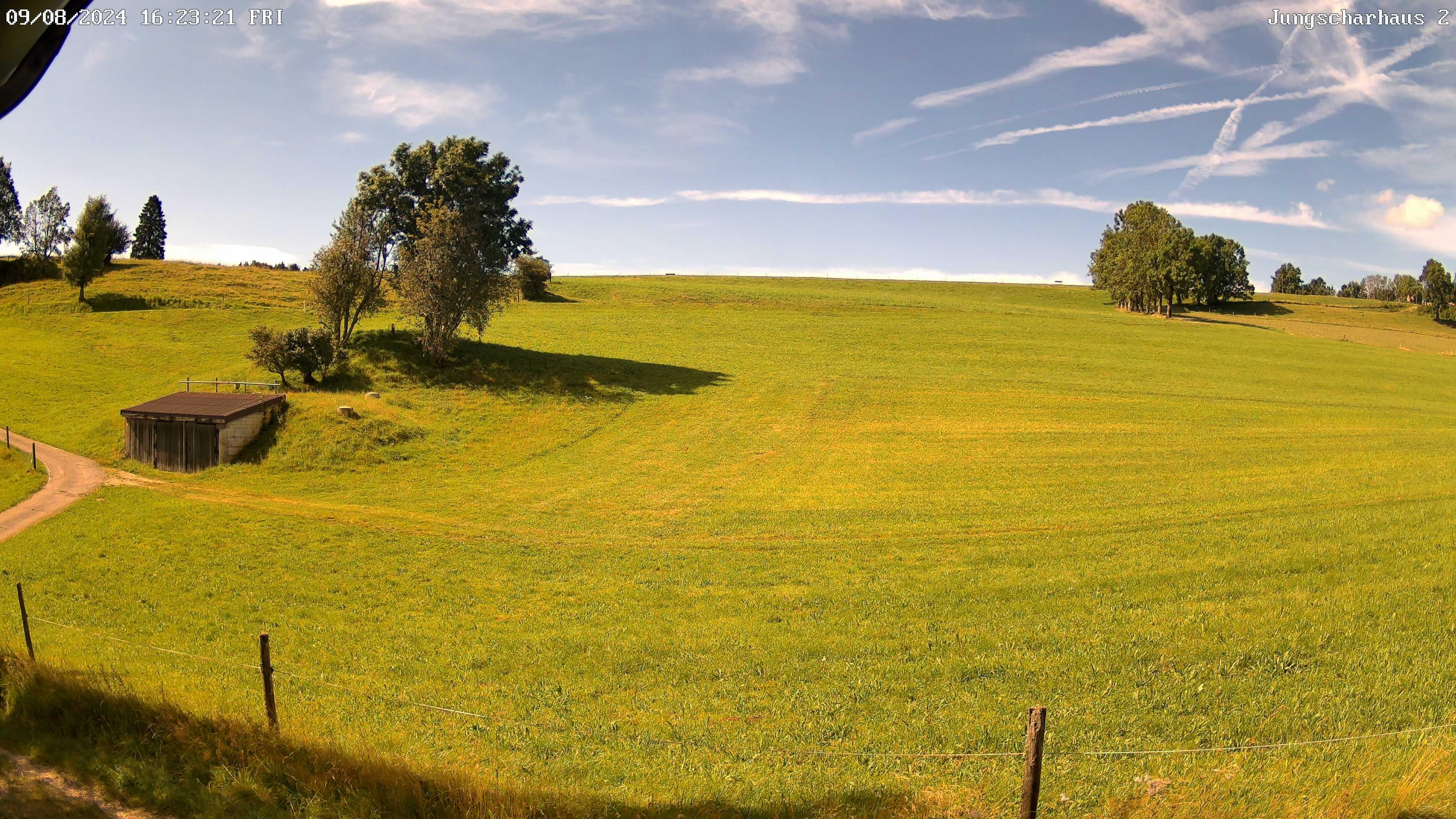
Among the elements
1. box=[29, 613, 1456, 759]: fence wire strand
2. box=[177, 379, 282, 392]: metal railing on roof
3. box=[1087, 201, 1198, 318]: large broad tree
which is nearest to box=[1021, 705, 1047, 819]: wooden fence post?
box=[29, 613, 1456, 759]: fence wire strand

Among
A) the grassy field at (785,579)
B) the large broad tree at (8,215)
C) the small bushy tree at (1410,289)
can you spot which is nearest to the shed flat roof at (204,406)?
the grassy field at (785,579)

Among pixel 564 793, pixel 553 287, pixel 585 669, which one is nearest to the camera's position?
pixel 564 793

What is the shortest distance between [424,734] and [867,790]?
20.4 feet

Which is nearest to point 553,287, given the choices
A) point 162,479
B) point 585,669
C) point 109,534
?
point 162,479

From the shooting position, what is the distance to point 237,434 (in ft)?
110

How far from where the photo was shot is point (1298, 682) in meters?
11.9

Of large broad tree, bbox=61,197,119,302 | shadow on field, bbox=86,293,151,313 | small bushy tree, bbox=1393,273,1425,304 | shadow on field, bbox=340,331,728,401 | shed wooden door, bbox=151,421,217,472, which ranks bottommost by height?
shed wooden door, bbox=151,421,217,472

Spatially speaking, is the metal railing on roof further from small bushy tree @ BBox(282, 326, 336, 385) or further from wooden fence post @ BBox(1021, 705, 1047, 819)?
wooden fence post @ BBox(1021, 705, 1047, 819)

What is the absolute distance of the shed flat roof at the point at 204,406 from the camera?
32.7 meters

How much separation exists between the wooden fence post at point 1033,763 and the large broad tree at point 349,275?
46.5 meters

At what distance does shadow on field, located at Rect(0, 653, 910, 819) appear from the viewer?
7.29m

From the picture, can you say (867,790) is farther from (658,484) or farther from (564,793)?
(658,484)

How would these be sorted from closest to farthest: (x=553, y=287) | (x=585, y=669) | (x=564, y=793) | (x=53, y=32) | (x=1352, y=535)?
(x=53, y=32)
(x=564, y=793)
(x=585, y=669)
(x=1352, y=535)
(x=553, y=287)

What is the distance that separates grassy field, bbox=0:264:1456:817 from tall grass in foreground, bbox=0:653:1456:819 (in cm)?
8
